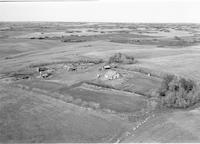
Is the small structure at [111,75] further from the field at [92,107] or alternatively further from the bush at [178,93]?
the bush at [178,93]

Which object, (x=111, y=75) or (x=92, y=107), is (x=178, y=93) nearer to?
(x=92, y=107)

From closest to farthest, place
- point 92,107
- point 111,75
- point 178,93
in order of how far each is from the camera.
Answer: point 92,107 → point 178,93 → point 111,75

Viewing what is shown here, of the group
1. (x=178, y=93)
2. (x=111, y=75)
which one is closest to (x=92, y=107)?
(x=178, y=93)

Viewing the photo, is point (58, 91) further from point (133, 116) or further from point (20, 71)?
point (20, 71)

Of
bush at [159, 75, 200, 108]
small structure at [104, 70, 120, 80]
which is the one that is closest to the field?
small structure at [104, 70, 120, 80]

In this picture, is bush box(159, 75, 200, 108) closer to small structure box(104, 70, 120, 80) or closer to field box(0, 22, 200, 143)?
field box(0, 22, 200, 143)

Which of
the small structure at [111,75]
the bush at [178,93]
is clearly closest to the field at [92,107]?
the small structure at [111,75]

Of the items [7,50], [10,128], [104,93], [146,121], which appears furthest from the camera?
[7,50]

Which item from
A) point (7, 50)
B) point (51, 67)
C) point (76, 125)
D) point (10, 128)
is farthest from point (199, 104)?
point (7, 50)
